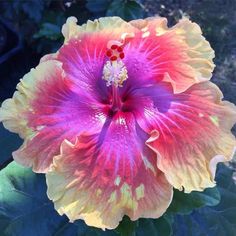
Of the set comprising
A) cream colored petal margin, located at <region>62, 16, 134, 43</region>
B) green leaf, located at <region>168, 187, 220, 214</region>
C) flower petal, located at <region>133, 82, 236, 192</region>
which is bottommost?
green leaf, located at <region>168, 187, 220, 214</region>

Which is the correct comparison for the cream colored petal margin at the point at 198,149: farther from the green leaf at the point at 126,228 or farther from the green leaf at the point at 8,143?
the green leaf at the point at 8,143

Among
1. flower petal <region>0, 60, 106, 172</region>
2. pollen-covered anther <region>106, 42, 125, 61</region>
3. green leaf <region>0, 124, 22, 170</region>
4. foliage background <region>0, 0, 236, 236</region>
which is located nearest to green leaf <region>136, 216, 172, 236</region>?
foliage background <region>0, 0, 236, 236</region>

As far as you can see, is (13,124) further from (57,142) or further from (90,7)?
(90,7)

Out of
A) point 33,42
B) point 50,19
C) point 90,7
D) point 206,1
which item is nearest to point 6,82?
point 33,42

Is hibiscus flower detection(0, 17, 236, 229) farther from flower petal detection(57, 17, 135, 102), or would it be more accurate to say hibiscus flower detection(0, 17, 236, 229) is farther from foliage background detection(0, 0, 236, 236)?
foliage background detection(0, 0, 236, 236)

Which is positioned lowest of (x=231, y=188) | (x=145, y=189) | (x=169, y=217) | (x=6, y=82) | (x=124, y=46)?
(x=6, y=82)

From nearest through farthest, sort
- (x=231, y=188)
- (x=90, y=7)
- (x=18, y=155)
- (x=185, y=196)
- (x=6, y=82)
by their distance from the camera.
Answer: (x=18, y=155) → (x=185, y=196) → (x=231, y=188) → (x=90, y=7) → (x=6, y=82)

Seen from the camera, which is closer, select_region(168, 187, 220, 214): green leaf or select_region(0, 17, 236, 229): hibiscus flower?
select_region(0, 17, 236, 229): hibiscus flower
